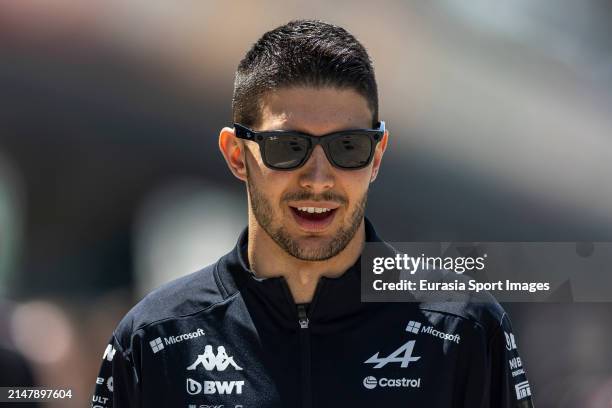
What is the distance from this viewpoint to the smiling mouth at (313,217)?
5.82ft

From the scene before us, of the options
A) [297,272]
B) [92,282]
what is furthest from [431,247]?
[92,282]

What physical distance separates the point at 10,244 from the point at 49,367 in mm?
435

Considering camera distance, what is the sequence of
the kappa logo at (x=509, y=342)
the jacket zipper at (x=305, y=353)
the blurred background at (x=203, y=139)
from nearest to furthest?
the jacket zipper at (x=305, y=353), the kappa logo at (x=509, y=342), the blurred background at (x=203, y=139)

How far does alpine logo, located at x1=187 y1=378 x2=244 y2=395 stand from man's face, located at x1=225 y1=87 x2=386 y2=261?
0.32 metres

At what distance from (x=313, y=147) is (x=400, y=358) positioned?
20.0 inches

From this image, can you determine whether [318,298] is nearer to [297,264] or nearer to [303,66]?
[297,264]

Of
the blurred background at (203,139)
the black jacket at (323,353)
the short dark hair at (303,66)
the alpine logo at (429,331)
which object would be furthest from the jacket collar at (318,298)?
the blurred background at (203,139)

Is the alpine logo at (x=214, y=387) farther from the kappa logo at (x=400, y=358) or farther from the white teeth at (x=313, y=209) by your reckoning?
the white teeth at (x=313, y=209)

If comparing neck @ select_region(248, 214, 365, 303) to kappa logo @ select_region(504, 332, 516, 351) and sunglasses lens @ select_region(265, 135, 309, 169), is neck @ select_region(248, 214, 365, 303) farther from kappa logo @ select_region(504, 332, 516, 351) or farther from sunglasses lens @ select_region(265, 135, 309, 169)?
kappa logo @ select_region(504, 332, 516, 351)

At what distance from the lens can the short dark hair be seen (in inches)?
70.6

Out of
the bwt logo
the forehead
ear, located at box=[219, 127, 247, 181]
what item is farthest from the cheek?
the bwt logo

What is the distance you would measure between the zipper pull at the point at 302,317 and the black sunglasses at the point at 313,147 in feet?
1.03

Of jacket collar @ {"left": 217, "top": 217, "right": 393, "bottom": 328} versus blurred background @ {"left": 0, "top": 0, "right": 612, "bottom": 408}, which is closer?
jacket collar @ {"left": 217, "top": 217, "right": 393, "bottom": 328}

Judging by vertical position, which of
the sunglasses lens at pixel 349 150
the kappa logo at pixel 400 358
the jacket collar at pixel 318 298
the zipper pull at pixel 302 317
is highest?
the sunglasses lens at pixel 349 150
